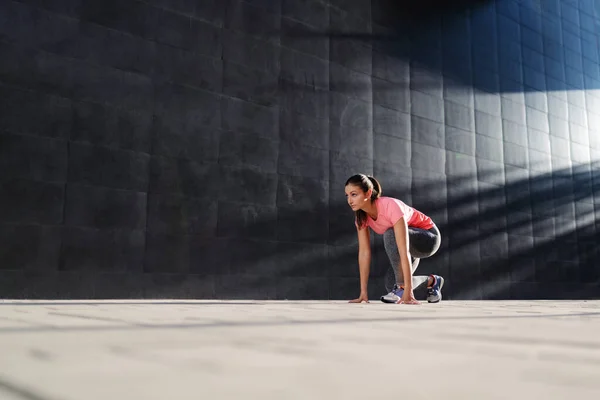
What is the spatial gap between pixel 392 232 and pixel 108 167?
2061 millimetres

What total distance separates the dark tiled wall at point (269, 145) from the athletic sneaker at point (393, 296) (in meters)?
1.52

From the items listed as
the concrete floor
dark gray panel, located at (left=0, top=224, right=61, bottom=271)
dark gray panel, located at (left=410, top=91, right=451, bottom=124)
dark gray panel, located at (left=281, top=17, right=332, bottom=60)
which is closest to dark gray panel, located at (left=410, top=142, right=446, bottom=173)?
dark gray panel, located at (left=410, top=91, right=451, bottom=124)

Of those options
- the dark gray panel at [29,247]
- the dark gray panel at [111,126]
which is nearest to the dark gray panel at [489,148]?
the dark gray panel at [111,126]

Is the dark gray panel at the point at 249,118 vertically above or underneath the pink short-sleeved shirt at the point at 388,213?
above

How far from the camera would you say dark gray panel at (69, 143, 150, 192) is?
3775 mm

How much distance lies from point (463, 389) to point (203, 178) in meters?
4.03

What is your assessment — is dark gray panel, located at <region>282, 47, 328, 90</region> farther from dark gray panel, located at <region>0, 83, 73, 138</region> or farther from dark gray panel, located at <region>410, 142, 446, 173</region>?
dark gray panel, located at <region>0, 83, 73, 138</region>

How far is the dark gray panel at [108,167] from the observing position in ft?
12.4

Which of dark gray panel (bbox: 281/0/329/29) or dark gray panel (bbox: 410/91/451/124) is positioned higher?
dark gray panel (bbox: 281/0/329/29)

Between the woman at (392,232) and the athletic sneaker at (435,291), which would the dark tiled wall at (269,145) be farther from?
the woman at (392,232)

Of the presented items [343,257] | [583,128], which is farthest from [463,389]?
[583,128]

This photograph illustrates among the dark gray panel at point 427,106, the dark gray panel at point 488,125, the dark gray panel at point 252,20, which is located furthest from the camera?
the dark gray panel at point 488,125

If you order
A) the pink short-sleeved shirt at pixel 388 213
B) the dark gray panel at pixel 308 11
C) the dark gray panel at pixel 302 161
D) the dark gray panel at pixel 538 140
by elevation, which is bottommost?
the pink short-sleeved shirt at pixel 388 213

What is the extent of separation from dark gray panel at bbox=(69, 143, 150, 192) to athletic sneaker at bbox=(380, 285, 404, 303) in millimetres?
1952
